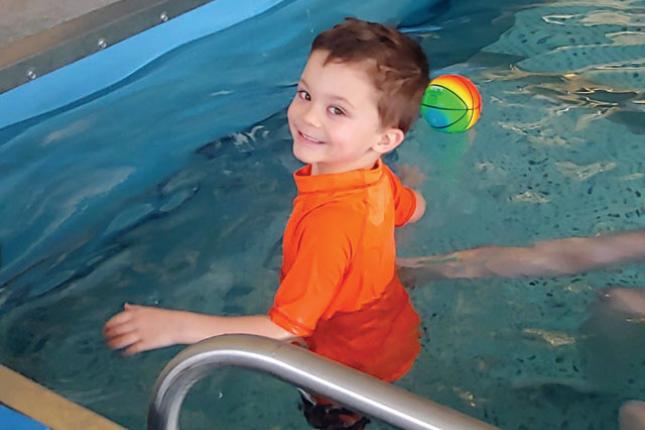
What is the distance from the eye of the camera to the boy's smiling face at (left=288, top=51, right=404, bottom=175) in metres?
1.56

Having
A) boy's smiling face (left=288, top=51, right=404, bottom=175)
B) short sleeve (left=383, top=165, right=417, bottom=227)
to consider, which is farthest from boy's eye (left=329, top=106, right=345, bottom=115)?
short sleeve (left=383, top=165, right=417, bottom=227)

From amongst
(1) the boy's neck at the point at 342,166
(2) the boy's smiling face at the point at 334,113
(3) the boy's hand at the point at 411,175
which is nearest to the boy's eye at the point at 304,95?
(2) the boy's smiling face at the point at 334,113

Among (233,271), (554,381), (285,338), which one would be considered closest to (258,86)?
(233,271)

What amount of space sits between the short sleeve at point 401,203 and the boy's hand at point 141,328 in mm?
517

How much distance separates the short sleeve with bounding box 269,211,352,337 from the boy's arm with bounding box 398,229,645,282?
63 centimetres

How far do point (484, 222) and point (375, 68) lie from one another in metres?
0.98

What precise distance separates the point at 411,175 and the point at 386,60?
3.18 feet

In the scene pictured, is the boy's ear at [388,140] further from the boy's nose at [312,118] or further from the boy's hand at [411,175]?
the boy's hand at [411,175]

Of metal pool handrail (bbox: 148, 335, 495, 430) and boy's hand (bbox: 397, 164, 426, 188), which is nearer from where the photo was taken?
metal pool handrail (bbox: 148, 335, 495, 430)

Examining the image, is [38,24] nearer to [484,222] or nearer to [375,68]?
[484,222]

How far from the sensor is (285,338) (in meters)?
1.56

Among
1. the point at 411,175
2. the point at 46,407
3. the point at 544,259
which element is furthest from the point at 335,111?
the point at 411,175

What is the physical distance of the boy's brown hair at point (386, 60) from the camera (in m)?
1.57

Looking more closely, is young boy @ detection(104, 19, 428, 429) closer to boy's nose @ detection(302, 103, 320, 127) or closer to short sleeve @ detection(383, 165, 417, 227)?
boy's nose @ detection(302, 103, 320, 127)
